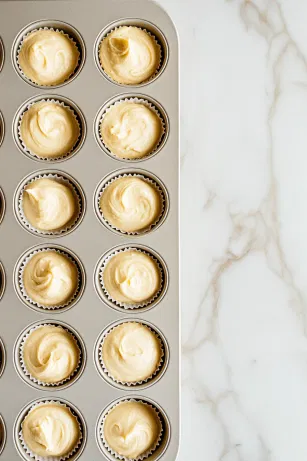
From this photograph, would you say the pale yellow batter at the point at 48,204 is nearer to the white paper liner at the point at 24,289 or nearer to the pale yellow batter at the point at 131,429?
the white paper liner at the point at 24,289

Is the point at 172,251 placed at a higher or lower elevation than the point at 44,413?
higher

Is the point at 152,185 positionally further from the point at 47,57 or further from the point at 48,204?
the point at 47,57

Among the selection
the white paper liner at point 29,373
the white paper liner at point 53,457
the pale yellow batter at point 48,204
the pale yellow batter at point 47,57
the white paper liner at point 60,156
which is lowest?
the white paper liner at point 53,457

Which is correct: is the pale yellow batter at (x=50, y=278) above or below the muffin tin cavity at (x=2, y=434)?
above

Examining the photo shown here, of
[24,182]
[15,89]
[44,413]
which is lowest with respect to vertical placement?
[44,413]

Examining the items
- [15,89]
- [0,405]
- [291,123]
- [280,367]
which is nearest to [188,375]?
[280,367]

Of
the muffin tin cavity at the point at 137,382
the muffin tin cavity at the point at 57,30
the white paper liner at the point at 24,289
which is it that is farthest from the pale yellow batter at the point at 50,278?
the muffin tin cavity at the point at 57,30

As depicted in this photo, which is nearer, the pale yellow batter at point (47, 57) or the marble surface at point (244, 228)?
the pale yellow batter at point (47, 57)

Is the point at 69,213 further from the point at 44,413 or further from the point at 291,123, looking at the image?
the point at 291,123
